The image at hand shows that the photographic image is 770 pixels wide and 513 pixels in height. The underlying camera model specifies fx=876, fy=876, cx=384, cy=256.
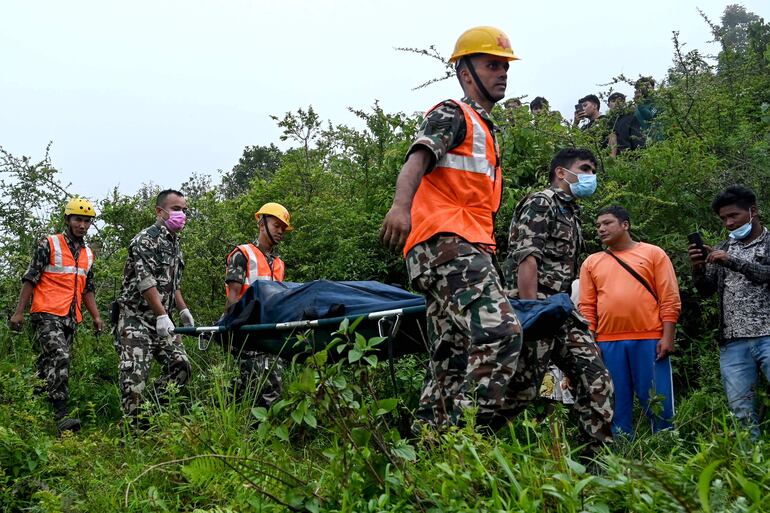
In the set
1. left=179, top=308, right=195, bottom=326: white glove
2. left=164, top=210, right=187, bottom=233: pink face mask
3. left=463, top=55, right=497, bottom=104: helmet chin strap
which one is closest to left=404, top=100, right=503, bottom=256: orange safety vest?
left=463, top=55, right=497, bottom=104: helmet chin strap

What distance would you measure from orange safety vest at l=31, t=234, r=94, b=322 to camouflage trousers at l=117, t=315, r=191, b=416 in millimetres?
1168

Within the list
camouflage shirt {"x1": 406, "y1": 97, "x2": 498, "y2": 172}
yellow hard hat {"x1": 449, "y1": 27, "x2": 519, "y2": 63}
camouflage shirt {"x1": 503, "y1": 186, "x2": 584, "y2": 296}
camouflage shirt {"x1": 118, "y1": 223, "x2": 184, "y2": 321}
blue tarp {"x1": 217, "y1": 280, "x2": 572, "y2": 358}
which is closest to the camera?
camouflage shirt {"x1": 406, "y1": 97, "x2": 498, "y2": 172}

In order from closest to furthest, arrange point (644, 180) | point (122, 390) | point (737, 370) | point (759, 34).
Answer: point (737, 370)
point (122, 390)
point (644, 180)
point (759, 34)

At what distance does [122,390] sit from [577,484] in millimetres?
5647

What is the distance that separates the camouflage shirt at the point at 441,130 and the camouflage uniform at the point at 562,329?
1.14 metres

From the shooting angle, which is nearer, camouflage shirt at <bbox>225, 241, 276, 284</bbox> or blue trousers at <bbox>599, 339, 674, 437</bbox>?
blue trousers at <bbox>599, 339, 674, 437</bbox>

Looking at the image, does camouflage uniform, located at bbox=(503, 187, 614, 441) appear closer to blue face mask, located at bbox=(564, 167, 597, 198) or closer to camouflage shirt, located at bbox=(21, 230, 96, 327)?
blue face mask, located at bbox=(564, 167, 597, 198)

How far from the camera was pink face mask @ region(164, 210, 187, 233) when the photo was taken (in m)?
8.07

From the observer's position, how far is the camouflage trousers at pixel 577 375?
489cm

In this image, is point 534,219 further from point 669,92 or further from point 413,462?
point 669,92

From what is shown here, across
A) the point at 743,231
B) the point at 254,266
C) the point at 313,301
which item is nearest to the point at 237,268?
the point at 254,266

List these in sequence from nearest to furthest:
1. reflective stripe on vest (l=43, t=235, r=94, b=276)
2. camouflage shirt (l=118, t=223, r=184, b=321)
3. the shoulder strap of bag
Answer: the shoulder strap of bag < camouflage shirt (l=118, t=223, r=184, b=321) < reflective stripe on vest (l=43, t=235, r=94, b=276)

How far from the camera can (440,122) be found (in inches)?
175

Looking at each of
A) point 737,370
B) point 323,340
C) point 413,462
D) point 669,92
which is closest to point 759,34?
point 669,92
